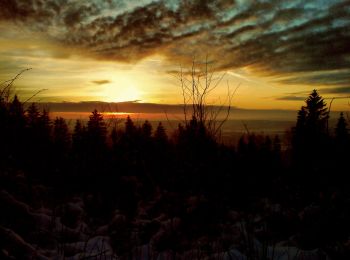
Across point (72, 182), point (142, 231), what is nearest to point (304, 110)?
point (72, 182)

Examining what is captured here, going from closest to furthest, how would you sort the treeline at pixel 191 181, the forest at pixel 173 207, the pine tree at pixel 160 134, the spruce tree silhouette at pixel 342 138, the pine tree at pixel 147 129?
the forest at pixel 173 207, the treeline at pixel 191 181, the spruce tree silhouette at pixel 342 138, the pine tree at pixel 160 134, the pine tree at pixel 147 129

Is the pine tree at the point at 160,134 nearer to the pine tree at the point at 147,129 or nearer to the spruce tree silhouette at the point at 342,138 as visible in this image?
the pine tree at the point at 147,129

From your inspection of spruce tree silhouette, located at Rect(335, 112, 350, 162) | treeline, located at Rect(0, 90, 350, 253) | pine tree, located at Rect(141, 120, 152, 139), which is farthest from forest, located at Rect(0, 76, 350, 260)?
pine tree, located at Rect(141, 120, 152, 139)

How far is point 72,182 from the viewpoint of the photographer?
1869cm

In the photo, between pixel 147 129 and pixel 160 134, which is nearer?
pixel 160 134

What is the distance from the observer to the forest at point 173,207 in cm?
516

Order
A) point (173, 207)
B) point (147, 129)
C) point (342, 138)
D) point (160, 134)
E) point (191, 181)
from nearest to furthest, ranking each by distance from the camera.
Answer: point (173, 207) < point (191, 181) < point (342, 138) < point (160, 134) < point (147, 129)

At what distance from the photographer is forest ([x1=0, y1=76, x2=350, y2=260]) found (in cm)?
516

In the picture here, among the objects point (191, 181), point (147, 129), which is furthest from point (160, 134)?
point (191, 181)

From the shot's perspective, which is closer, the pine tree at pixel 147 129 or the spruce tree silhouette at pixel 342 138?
the spruce tree silhouette at pixel 342 138

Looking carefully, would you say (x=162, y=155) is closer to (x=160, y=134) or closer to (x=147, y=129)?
(x=160, y=134)

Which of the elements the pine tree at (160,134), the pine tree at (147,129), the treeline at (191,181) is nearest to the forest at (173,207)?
the treeline at (191,181)

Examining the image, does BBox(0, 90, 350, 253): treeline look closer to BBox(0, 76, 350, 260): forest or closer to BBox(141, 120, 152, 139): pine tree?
BBox(0, 76, 350, 260): forest

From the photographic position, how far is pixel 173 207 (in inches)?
202
